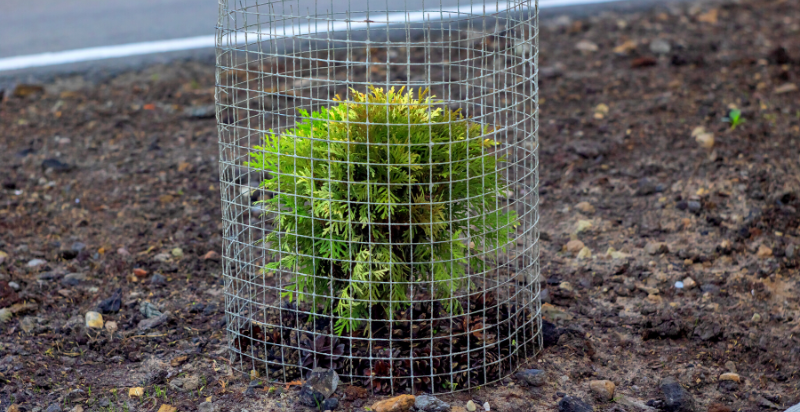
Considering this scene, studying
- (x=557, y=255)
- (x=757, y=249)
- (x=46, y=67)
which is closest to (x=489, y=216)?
(x=557, y=255)

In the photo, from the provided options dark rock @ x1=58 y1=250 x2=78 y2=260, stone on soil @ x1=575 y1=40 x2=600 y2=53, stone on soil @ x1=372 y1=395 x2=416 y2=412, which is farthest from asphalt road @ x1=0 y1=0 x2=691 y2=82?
stone on soil @ x1=372 y1=395 x2=416 y2=412

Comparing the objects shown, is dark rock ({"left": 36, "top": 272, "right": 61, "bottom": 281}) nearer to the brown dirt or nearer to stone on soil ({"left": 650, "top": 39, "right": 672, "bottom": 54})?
the brown dirt

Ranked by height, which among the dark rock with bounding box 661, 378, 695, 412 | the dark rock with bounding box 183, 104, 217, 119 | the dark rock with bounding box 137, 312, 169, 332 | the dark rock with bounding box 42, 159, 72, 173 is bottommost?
the dark rock with bounding box 661, 378, 695, 412

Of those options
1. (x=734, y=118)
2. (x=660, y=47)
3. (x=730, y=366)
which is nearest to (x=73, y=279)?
(x=730, y=366)

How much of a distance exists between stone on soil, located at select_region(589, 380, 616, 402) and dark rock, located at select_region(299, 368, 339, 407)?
3.83ft

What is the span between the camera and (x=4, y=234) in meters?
5.12

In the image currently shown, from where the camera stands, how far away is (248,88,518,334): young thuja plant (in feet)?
10.9

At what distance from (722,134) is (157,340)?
4557mm

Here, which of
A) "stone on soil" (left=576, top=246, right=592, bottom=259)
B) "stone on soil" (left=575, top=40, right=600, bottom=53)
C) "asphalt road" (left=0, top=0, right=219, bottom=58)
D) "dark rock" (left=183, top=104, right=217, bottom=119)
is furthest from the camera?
"asphalt road" (left=0, top=0, right=219, bottom=58)

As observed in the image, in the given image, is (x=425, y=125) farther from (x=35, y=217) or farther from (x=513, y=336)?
(x=35, y=217)

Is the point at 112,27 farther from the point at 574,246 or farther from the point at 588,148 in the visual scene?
the point at 574,246

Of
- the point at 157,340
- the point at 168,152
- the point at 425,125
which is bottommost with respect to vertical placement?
the point at 157,340

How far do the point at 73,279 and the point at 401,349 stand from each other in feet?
7.19

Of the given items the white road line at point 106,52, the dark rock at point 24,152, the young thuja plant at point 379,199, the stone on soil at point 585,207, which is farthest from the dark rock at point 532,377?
the white road line at point 106,52
